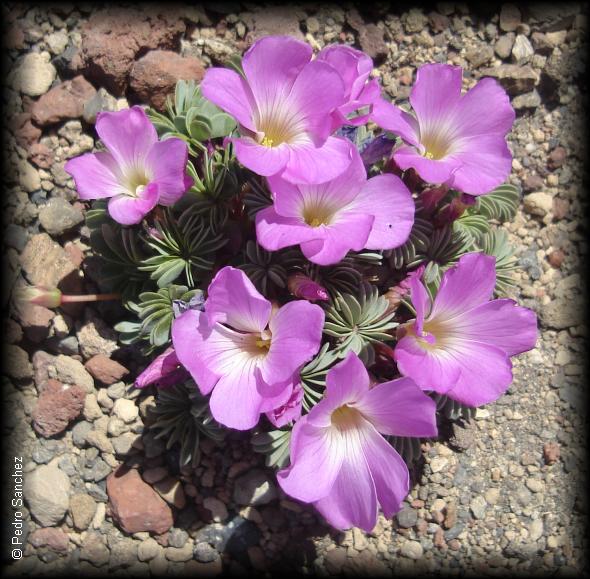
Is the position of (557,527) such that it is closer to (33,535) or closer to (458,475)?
(458,475)

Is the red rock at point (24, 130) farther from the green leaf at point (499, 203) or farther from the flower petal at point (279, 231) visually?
the green leaf at point (499, 203)

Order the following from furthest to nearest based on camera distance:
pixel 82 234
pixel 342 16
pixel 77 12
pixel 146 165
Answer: pixel 342 16 → pixel 77 12 → pixel 82 234 → pixel 146 165

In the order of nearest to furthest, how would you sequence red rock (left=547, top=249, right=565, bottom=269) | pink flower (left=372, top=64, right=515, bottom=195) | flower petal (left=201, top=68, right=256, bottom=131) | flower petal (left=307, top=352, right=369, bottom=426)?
flower petal (left=307, top=352, right=369, bottom=426), flower petal (left=201, top=68, right=256, bottom=131), pink flower (left=372, top=64, right=515, bottom=195), red rock (left=547, top=249, right=565, bottom=269)

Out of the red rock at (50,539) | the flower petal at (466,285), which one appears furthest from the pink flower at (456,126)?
the red rock at (50,539)

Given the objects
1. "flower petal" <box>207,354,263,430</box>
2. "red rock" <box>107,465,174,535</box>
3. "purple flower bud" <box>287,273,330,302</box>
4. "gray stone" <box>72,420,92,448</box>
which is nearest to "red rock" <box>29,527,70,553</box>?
"red rock" <box>107,465,174,535</box>

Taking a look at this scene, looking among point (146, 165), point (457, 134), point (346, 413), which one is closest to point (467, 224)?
point (457, 134)

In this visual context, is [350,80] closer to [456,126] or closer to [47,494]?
[456,126]

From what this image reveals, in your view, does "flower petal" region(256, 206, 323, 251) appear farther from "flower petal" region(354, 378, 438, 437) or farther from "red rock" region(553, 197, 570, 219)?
"red rock" region(553, 197, 570, 219)

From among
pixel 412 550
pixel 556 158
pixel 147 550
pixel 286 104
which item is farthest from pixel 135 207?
pixel 556 158

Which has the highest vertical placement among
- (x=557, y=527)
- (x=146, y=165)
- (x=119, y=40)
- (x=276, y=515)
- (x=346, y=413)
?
(x=119, y=40)
